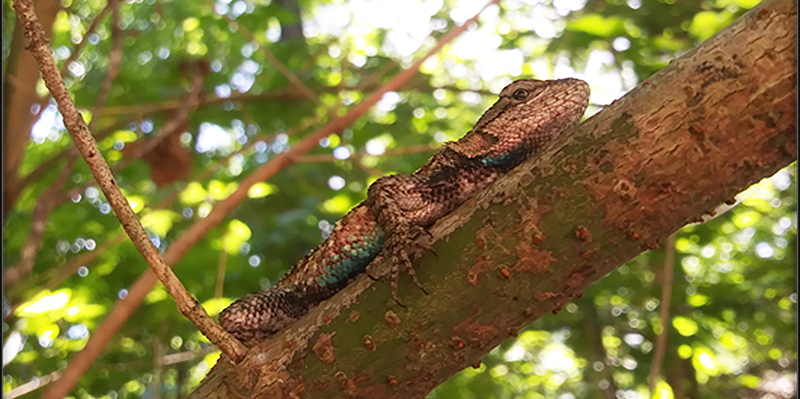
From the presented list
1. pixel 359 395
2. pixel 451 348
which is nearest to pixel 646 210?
pixel 451 348

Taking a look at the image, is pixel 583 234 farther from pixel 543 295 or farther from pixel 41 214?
pixel 41 214

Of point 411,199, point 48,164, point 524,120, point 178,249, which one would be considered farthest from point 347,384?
point 48,164

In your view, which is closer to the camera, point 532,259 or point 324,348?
point 532,259

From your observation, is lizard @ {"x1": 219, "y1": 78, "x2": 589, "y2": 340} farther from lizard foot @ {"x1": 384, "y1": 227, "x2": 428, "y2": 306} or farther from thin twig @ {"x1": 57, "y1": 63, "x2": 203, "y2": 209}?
thin twig @ {"x1": 57, "y1": 63, "x2": 203, "y2": 209}

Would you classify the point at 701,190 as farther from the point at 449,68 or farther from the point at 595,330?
the point at 449,68

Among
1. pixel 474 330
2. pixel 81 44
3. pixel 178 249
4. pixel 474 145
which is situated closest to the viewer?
pixel 474 330

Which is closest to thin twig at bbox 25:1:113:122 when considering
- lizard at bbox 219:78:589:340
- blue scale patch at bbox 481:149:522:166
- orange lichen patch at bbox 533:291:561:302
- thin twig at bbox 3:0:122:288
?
thin twig at bbox 3:0:122:288

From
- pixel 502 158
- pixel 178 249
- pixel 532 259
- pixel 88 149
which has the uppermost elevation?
pixel 178 249
